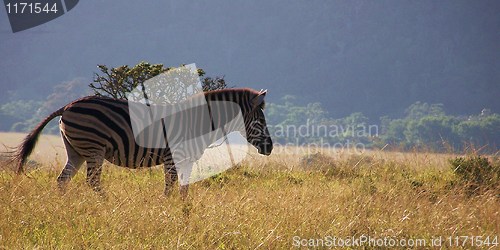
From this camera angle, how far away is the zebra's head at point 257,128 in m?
9.43

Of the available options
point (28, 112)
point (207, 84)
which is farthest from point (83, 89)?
point (207, 84)

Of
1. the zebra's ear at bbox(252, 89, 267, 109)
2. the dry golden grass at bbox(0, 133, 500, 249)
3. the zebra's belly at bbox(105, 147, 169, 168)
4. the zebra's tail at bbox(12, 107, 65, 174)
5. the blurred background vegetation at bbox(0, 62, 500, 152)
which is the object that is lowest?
the blurred background vegetation at bbox(0, 62, 500, 152)

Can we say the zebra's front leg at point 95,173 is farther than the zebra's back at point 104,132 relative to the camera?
No

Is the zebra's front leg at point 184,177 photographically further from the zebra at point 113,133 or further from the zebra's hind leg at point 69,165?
the zebra's hind leg at point 69,165

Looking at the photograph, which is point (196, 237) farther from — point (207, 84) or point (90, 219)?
point (207, 84)

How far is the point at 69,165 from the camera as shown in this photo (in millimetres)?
8906

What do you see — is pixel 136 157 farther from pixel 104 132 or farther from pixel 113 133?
pixel 104 132

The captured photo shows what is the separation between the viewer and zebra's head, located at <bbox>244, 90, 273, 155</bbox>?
9434mm

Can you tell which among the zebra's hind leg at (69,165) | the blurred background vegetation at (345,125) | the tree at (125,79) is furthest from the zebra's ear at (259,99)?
the blurred background vegetation at (345,125)

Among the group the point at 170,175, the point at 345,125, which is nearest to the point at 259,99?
the point at 170,175

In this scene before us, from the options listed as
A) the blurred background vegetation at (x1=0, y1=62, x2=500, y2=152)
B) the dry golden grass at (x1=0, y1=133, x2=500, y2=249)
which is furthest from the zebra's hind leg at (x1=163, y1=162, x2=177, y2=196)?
the blurred background vegetation at (x1=0, y1=62, x2=500, y2=152)

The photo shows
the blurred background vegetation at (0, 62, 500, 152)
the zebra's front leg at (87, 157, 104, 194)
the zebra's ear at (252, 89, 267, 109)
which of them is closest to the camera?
the zebra's front leg at (87, 157, 104, 194)

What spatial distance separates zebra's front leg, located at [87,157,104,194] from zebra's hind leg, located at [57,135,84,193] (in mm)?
356

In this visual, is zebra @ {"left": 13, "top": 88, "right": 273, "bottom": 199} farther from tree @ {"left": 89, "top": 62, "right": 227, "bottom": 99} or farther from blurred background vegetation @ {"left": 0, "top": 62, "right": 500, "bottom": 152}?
blurred background vegetation @ {"left": 0, "top": 62, "right": 500, "bottom": 152}
